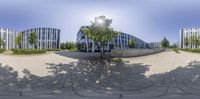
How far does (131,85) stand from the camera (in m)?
9.83

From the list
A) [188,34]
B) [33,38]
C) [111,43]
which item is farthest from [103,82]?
[33,38]

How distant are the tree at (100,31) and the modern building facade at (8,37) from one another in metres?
4.30

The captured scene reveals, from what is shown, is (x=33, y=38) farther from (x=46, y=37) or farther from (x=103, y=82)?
(x=103, y=82)

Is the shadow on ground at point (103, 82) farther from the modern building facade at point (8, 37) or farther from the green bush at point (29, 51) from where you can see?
the green bush at point (29, 51)

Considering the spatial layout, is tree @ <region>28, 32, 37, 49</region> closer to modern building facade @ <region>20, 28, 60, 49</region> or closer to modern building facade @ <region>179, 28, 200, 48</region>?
modern building facade @ <region>20, 28, 60, 49</region>

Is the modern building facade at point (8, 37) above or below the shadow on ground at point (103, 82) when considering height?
Result: above

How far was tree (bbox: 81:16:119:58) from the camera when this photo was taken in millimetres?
15211

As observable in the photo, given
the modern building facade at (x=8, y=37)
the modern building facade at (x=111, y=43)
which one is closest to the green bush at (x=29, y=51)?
the modern building facade at (x=8, y=37)

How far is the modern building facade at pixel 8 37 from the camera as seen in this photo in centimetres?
1481

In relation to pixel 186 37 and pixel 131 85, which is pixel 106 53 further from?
pixel 131 85

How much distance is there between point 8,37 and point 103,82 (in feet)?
29.8

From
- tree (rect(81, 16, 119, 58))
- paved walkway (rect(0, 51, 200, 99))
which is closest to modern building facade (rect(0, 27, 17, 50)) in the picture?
paved walkway (rect(0, 51, 200, 99))

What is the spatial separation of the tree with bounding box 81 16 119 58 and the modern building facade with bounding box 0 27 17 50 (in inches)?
169

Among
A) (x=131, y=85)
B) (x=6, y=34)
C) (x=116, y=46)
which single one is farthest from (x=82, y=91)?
(x=6, y=34)
